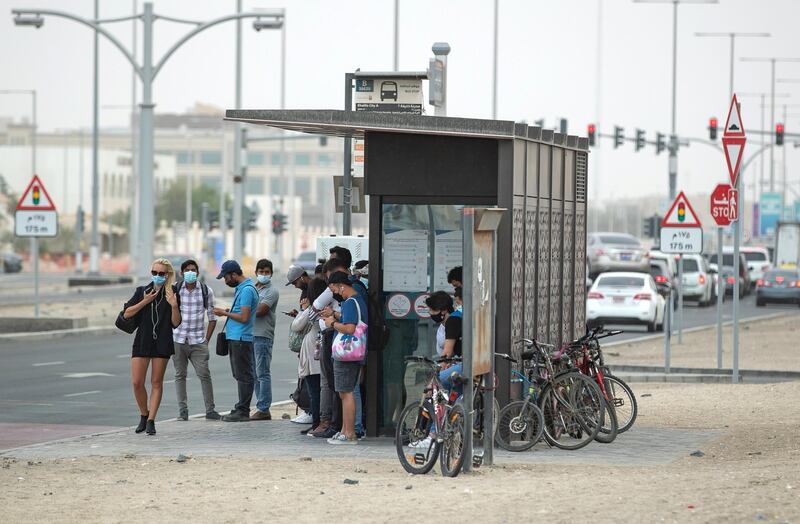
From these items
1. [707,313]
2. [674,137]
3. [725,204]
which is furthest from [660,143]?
[725,204]

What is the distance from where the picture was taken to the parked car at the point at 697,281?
53.0 metres

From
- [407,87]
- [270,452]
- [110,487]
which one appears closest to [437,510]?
[110,487]

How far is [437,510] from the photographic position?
10336 millimetres

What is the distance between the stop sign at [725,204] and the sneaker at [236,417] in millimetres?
8244

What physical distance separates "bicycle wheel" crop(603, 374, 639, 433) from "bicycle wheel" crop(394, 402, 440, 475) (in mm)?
3032

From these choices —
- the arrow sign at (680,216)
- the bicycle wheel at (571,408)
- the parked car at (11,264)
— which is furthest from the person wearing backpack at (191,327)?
the parked car at (11,264)

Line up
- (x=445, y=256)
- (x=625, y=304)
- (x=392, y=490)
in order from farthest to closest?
(x=625, y=304) < (x=445, y=256) < (x=392, y=490)

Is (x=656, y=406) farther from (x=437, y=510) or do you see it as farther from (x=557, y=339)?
(x=437, y=510)

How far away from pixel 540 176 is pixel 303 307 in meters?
2.75

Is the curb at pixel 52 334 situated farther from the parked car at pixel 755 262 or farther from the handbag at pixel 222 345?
the parked car at pixel 755 262

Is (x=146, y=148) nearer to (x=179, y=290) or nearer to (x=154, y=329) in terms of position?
(x=179, y=290)

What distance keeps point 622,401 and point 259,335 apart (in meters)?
3.89

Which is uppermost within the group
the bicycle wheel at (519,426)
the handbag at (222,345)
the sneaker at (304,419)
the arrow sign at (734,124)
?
the arrow sign at (734,124)

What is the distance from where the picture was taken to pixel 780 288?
54.3 m
